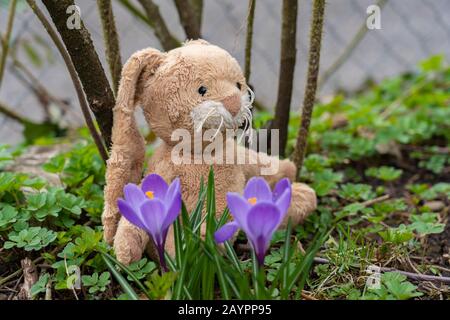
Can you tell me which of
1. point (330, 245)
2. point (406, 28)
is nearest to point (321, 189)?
point (330, 245)

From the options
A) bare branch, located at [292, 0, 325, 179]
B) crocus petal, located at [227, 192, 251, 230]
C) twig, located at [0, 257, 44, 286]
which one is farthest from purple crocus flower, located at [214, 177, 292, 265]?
bare branch, located at [292, 0, 325, 179]

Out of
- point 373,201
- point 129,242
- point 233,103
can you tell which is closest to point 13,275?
point 129,242

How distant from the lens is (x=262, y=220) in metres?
1.01

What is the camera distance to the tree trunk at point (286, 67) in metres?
1.69

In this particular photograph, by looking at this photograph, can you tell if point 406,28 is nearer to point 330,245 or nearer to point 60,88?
point 60,88

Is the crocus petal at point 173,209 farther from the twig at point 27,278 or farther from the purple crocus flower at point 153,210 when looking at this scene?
the twig at point 27,278

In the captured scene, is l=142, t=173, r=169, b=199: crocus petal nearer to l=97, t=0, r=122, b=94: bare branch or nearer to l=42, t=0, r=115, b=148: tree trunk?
l=42, t=0, r=115, b=148: tree trunk

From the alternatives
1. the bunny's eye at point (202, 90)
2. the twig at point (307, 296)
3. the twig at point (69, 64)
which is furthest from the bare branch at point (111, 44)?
the twig at point (307, 296)

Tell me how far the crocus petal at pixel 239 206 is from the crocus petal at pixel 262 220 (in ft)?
0.05

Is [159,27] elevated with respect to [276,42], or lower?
lower

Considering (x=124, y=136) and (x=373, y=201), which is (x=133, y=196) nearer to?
(x=124, y=136)

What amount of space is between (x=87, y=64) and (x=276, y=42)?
300 cm

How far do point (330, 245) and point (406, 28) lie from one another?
3.51m
